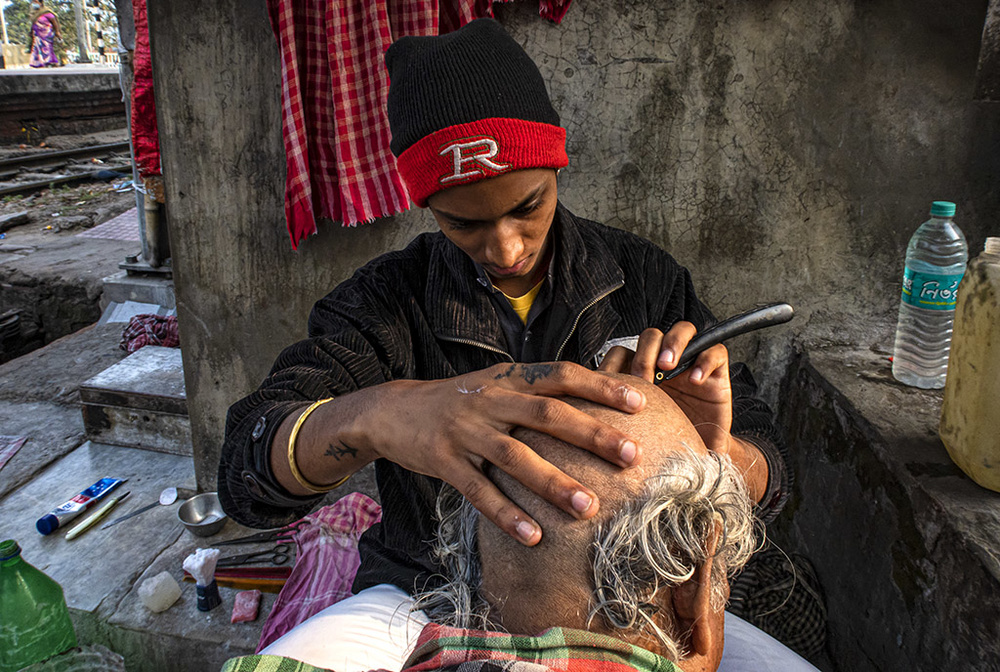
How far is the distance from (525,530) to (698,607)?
37 cm

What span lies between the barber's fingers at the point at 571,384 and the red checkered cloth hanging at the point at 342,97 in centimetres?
184

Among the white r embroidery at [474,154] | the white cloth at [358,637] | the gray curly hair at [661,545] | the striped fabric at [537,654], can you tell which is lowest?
the white cloth at [358,637]

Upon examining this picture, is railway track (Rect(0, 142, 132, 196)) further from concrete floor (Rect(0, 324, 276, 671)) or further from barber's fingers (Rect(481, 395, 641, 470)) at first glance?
barber's fingers (Rect(481, 395, 641, 470))

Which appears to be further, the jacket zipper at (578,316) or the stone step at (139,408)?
the stone step at (139,408)

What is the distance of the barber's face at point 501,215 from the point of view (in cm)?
164

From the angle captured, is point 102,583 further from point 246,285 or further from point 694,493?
point 694,493

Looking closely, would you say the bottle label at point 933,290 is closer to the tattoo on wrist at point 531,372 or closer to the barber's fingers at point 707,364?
the barber's fingers at point 707,364

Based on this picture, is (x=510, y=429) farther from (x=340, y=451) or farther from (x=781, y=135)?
(x=781, y=135)

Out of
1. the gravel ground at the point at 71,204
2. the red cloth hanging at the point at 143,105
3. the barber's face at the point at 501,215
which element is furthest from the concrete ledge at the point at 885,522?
the gravel ground at the point at 71,204

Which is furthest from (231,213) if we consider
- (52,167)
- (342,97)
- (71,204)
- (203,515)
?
(52,167)

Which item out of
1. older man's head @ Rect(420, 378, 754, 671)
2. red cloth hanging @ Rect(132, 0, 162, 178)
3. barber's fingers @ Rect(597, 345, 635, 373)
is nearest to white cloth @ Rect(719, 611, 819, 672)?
older man's head @ Rect(420, 378, 754, 671)

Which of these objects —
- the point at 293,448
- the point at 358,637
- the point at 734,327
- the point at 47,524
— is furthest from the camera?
the point at 47,524

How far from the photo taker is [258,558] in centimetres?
309

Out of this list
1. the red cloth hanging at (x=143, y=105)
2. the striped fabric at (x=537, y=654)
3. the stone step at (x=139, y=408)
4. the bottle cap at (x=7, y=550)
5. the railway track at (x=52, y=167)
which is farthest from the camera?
the railway track at (x=52, y=167)
